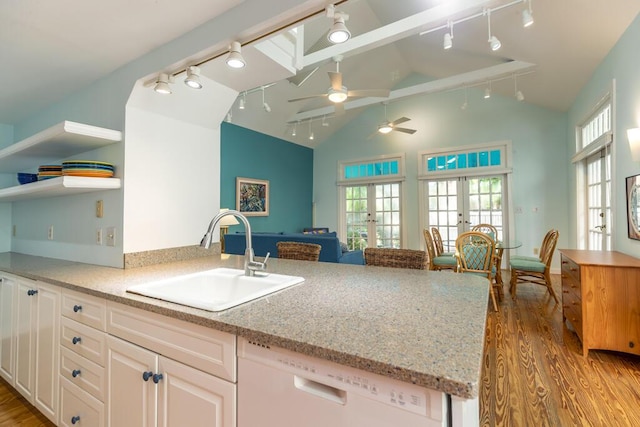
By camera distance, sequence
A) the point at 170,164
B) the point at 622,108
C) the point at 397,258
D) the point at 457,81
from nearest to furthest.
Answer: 1. the point at 397,258
2. the point at 170,164
3. the point at 622,108
4. the point at 457,81

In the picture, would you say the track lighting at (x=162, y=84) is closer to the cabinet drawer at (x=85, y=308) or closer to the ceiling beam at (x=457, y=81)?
the cabinet drawer at (x=85, y=308)

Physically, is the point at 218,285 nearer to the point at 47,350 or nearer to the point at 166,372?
the point at 166,372

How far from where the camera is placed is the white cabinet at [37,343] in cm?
153

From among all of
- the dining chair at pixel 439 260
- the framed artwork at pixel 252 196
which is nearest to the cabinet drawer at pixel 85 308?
the dining chair at pixel 439 260

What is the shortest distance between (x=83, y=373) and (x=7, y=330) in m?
1.12

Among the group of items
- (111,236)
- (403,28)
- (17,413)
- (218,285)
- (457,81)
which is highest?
(457,81)

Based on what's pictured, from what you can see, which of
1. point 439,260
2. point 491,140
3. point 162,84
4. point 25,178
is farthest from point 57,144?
point 491,140

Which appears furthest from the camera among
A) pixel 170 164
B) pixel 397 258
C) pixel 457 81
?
pixel 457 81

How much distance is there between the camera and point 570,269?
8.50 feet

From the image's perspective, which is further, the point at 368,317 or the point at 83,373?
the point at 83,373

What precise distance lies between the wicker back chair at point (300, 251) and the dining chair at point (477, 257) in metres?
1.78

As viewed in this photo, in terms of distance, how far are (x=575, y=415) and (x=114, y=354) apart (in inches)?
94.1

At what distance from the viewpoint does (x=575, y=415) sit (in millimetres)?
1635

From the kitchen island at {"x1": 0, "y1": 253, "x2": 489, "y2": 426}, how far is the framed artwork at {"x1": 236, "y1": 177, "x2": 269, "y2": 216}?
387cm
